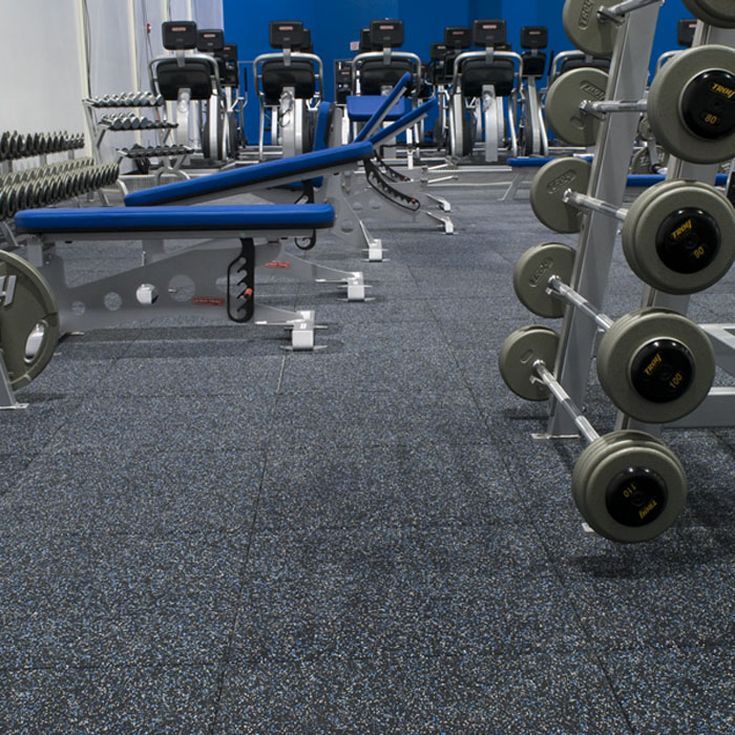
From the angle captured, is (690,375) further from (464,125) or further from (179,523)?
(464,125)

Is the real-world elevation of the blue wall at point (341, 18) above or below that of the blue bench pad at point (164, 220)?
above

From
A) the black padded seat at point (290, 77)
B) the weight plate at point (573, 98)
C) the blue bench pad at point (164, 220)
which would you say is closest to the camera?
the weight plate at point (573, 98)

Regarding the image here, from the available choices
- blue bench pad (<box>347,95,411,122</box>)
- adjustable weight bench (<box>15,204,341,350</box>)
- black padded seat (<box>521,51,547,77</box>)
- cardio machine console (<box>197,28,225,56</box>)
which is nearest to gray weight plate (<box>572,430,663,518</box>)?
adjustable weight bench (<box>15,204,341,350</box>)

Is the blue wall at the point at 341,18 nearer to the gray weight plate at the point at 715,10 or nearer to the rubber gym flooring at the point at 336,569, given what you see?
the rubber gym flooring at the point at 336,569

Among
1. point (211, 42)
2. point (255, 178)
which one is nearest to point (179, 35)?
point (211, 42)

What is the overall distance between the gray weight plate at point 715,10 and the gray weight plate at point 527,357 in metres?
0.92

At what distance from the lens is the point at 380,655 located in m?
1.25

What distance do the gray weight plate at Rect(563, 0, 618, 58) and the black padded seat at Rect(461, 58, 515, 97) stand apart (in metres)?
6.43

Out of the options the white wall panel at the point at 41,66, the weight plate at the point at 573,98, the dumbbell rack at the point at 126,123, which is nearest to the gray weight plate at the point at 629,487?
the weight plate at the point at 573,98

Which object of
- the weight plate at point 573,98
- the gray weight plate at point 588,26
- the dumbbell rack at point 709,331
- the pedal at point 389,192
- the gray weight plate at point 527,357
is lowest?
the pedal at point 389,192

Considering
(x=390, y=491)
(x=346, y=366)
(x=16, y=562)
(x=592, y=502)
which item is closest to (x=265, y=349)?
(x=346, y=366)

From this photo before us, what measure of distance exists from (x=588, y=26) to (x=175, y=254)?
144 cm

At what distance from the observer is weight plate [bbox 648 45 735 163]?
4.04 ft

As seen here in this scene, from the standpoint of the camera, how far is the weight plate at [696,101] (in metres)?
1.23
